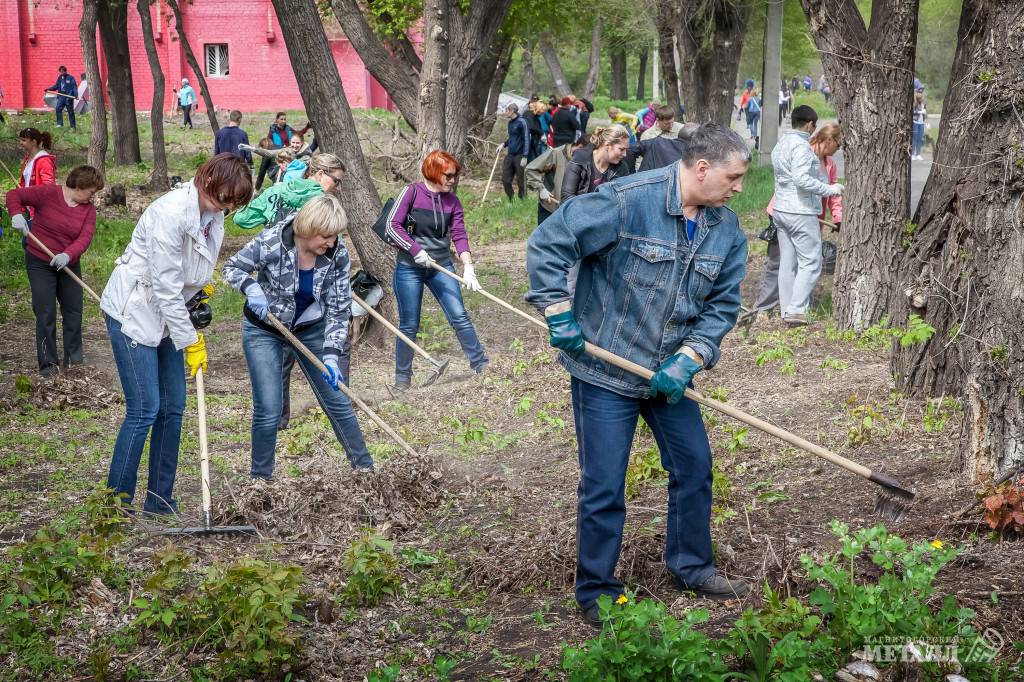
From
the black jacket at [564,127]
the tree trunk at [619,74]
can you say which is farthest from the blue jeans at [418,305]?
the tree trunk at [619,74]

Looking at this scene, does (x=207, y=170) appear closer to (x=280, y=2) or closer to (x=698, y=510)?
(x=698, y=510)

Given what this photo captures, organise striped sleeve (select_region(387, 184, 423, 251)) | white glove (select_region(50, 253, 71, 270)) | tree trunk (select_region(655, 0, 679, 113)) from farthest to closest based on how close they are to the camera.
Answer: tree trunk (select_region(655, 0, 679, 113)), white glove (select_region(50, 253, 71, 270)), striped sleeve (select_region(387, 184, 423, 251))

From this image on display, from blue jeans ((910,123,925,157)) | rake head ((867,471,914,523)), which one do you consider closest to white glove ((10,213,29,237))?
rake head ((867,471,914,523))

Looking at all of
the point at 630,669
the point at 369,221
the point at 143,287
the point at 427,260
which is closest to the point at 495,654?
the point at 630,669

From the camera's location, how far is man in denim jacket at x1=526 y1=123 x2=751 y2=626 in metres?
3.93

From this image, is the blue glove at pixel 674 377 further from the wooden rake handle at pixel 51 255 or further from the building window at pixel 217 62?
the building window at pixel 217 62

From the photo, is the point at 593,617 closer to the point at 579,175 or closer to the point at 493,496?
the point at 493,496

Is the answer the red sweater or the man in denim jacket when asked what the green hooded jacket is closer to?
the red sweater

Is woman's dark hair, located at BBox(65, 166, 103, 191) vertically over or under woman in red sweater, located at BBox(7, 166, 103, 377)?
over

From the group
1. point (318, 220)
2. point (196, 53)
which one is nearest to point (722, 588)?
point (318, 220)

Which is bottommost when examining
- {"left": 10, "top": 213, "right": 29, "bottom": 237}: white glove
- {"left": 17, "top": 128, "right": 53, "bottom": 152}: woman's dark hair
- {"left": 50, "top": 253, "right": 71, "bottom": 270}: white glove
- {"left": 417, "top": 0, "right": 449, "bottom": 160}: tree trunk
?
{"left": 50, "top": 253, "right": 71, "bottom": 270}: white glove

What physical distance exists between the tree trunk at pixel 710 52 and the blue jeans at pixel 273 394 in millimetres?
15730

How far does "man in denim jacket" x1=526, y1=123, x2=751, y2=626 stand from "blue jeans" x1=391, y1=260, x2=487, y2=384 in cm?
436

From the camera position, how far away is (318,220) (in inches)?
206
